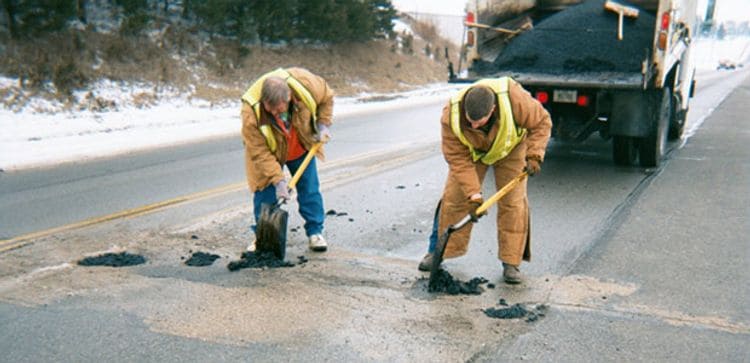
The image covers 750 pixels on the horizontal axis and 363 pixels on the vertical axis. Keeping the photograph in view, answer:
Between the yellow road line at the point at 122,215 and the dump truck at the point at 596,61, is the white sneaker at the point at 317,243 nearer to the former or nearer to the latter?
the yellow road line at the point at 122,215

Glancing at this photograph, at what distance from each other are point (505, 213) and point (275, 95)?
1768 mm

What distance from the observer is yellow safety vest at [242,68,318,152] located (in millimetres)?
5148

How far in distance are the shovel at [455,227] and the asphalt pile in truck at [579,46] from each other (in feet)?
14.7

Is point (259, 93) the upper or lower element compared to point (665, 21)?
lower

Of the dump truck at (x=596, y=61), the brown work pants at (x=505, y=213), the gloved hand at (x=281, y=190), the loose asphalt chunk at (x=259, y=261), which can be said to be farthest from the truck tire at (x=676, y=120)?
the loose asphalt chunk at (x=259, y=261)

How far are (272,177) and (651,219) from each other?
364 cm

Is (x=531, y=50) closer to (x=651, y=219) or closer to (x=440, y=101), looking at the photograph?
(x=651, y=219)

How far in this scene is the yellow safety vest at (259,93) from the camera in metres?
5.15

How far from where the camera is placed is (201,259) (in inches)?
207

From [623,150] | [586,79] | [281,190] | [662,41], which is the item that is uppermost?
[662,41]

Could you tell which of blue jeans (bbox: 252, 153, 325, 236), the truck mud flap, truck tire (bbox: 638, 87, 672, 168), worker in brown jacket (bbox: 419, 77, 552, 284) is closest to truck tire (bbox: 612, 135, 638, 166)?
truck tire (bbox: 638, 87, 672, 168)

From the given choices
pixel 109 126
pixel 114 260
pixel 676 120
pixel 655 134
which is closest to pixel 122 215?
pixel 114 260

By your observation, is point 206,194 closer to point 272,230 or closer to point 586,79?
point 272,230

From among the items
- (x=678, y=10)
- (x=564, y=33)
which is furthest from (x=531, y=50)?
(x=678, y=10)
